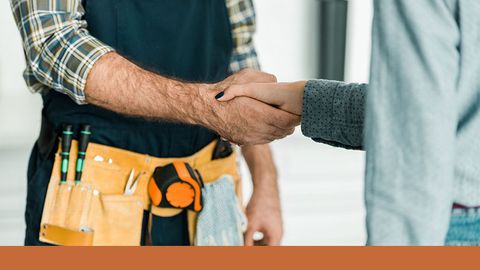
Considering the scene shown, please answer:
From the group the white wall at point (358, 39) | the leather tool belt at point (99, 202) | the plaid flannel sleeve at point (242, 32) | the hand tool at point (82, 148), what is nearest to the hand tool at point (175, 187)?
the leather tool belt at point (99, 202)

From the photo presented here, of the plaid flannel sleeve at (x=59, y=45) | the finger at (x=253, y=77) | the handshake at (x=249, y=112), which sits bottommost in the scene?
the handshake at (x=249, y=112)

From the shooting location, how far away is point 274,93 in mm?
1375

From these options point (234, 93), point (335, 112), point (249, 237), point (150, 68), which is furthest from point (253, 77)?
point (249, 237)

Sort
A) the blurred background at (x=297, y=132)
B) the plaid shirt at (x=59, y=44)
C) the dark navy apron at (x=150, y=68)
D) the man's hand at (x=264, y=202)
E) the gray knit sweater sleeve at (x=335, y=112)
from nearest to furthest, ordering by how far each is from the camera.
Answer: the gray knit sweater sleeve at (x=335, y=112)
the plaid shirt at (x=59, y=44)
the dark navy apron at (x=150, y=68)
the man's hand at (x=264, y=202)
the blurred background at (x=297, y=132)

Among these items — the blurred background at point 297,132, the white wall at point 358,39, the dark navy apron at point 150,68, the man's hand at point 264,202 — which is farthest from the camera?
the white wall at point 358,39

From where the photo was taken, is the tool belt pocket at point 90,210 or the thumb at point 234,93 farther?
Result: the tool belt pocket at point 90,210

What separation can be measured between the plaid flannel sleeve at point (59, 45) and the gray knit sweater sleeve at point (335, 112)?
413 mm

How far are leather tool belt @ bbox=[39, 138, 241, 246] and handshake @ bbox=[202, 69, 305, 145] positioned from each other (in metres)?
0.21

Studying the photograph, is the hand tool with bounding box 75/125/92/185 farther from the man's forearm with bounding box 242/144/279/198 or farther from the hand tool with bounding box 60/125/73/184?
the man's forearm with bounding box 242/144/279/198

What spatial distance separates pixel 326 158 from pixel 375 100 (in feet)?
5.80

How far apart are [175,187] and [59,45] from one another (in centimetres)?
34

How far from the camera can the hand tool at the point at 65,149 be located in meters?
1.52

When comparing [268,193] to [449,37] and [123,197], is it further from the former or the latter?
[449,37]

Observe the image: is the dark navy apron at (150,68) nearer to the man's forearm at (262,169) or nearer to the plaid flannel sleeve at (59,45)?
the plaid flannel sleeve at (59,45)
